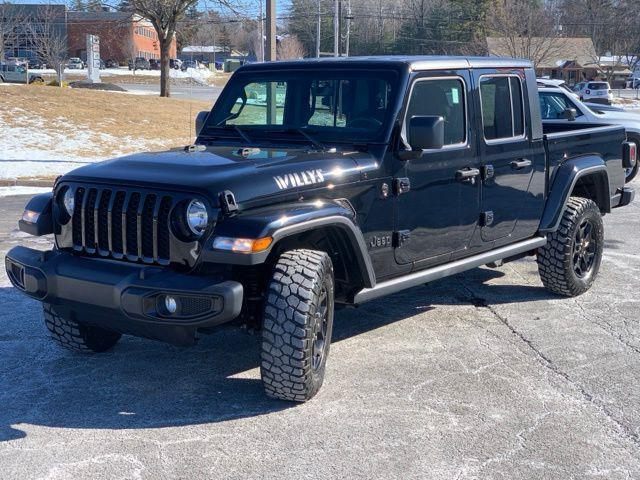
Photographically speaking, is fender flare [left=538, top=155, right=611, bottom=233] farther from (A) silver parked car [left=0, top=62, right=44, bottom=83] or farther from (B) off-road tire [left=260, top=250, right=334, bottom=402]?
(A) silver parked car [left=0, top=62, right=44, bottom=83]

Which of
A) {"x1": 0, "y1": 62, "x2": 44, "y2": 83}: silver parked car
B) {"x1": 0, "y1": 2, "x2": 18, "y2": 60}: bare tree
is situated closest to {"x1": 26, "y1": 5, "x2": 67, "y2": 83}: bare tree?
{"x1": 0, "y1": 2, "x2": 18, "y2": 60}: bare tree

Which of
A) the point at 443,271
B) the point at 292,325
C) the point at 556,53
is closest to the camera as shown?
the point at 292,325

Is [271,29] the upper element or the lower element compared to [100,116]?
upper

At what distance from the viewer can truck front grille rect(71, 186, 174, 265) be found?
14.3 feet

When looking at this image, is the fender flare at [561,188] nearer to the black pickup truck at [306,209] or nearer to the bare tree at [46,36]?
the black pickup truck at [306,209]

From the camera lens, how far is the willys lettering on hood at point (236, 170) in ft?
14.3

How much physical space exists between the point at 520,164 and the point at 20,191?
969cm

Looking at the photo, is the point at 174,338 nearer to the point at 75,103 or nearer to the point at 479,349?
the point at 479,349

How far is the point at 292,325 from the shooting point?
4367 mm

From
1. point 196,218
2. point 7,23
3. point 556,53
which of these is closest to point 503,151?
point 196,218

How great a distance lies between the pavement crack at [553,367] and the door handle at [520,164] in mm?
1158

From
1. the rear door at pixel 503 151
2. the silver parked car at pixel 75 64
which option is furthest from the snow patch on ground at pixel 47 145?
the silver parked car at pixel 75 64

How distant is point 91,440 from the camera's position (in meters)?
4.15

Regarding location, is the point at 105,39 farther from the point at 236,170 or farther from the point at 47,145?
the point at 236,170
